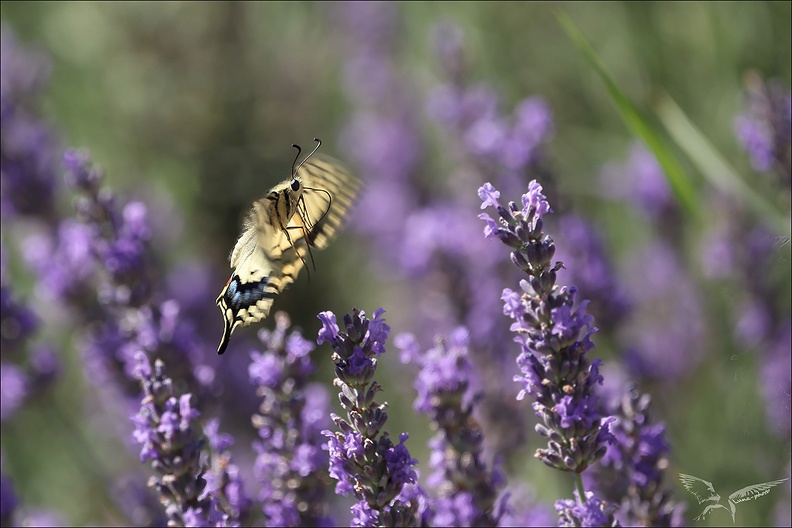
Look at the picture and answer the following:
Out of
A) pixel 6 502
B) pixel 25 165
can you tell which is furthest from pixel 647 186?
pixel 6 502

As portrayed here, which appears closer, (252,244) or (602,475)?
(602,475)

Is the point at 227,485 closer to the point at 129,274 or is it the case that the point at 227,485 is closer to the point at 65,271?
the point at 129,274

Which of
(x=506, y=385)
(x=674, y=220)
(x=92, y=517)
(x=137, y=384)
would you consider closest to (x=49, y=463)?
(x=92, y=517)

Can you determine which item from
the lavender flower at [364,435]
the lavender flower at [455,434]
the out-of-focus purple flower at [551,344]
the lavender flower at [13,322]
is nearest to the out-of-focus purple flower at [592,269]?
the lavender flower at [455,434]

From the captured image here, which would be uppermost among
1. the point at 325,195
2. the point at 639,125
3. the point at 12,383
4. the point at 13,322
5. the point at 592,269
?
the point at 592,269

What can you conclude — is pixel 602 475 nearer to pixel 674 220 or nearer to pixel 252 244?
pixel 252 244

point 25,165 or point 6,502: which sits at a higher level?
point 25,165
